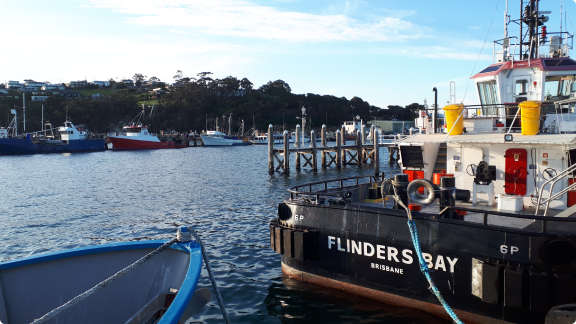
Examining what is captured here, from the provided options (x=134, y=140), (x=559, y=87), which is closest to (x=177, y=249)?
(x=559, y=87)

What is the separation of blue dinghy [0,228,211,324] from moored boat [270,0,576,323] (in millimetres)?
3288

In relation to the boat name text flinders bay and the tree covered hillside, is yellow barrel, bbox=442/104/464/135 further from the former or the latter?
the tree covered hillside

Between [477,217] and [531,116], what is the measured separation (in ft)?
8.68

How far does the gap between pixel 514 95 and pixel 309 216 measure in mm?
7149

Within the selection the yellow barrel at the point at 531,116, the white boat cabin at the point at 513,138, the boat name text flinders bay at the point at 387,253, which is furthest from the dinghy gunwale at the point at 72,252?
the yellow barrel at the point at 531,116

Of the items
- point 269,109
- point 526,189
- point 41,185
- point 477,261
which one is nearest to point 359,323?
point 477,261

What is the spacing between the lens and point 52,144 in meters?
76.2

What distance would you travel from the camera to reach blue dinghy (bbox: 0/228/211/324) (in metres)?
6.05

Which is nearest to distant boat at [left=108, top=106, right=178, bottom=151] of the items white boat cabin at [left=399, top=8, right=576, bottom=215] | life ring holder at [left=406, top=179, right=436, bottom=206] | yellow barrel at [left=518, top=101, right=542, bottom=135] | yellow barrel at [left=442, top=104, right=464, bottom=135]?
white boat cabin at [left=399, top=8, right=576, bottom=215]

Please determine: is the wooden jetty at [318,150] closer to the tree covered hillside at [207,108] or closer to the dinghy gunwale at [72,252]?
the dinghy gunwale at [72,252]

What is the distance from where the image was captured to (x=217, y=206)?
21.4m

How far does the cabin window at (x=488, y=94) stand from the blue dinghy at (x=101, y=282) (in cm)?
920

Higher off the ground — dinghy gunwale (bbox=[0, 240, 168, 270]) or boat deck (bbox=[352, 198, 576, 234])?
boat deck (bbox=[352, 198, 576, 234])

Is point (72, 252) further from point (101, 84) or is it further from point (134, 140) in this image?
point (101, 84)
